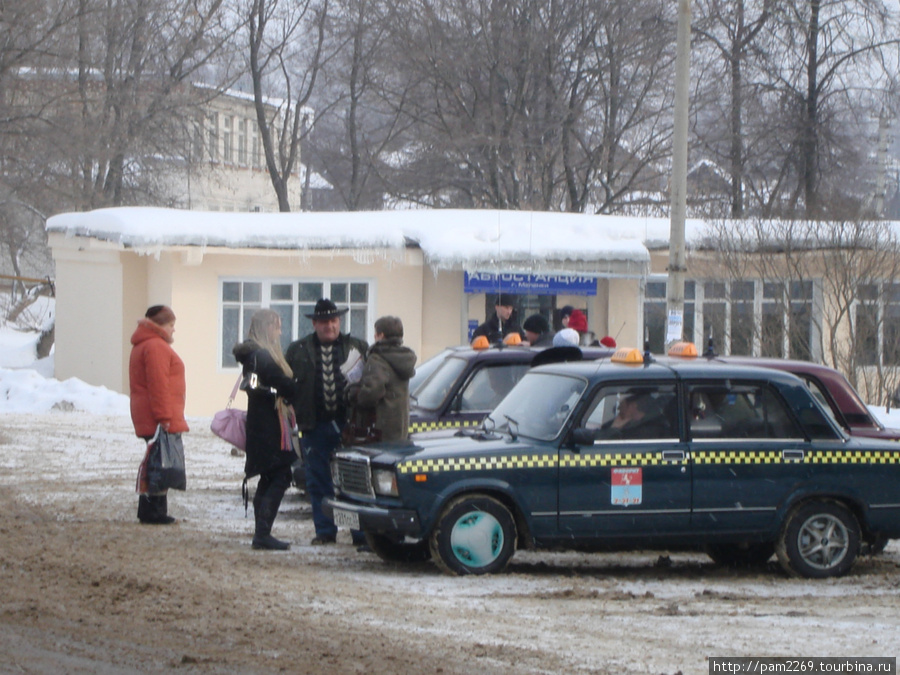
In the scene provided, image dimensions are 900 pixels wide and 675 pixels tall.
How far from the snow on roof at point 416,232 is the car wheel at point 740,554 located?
10.7 metres

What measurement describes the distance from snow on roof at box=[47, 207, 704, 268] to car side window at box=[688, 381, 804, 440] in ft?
36.3

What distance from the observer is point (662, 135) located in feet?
105

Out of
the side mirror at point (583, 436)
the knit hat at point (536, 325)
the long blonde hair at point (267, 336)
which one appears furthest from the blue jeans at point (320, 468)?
the knit hat at point (536, 325)

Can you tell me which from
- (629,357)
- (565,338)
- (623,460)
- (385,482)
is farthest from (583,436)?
(565,338)

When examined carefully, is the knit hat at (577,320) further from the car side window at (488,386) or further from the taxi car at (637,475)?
the taxi car at (637,475)

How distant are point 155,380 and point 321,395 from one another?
4.61ft

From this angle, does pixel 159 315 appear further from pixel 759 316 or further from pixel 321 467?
pixel 759 316

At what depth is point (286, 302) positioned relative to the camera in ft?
68.3

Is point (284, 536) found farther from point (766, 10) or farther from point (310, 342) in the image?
point (766, 10)

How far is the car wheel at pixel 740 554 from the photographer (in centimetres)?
879

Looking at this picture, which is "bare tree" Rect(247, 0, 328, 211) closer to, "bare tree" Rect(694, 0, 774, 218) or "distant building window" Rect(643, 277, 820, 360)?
"bare tree" Rect(694, 0, 774, 218)

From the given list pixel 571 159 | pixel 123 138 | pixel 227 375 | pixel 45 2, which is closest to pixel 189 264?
pixel 227 375

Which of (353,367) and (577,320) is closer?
(353,367)

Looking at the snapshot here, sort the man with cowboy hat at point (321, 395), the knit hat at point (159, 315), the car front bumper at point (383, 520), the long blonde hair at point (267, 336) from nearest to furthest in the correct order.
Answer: the car front bumper at point (383, 520) < the long blonde hair at point (267, 336) < the man with cowboy hat at point (321, 395) < the knit hat at point (159, 315)
